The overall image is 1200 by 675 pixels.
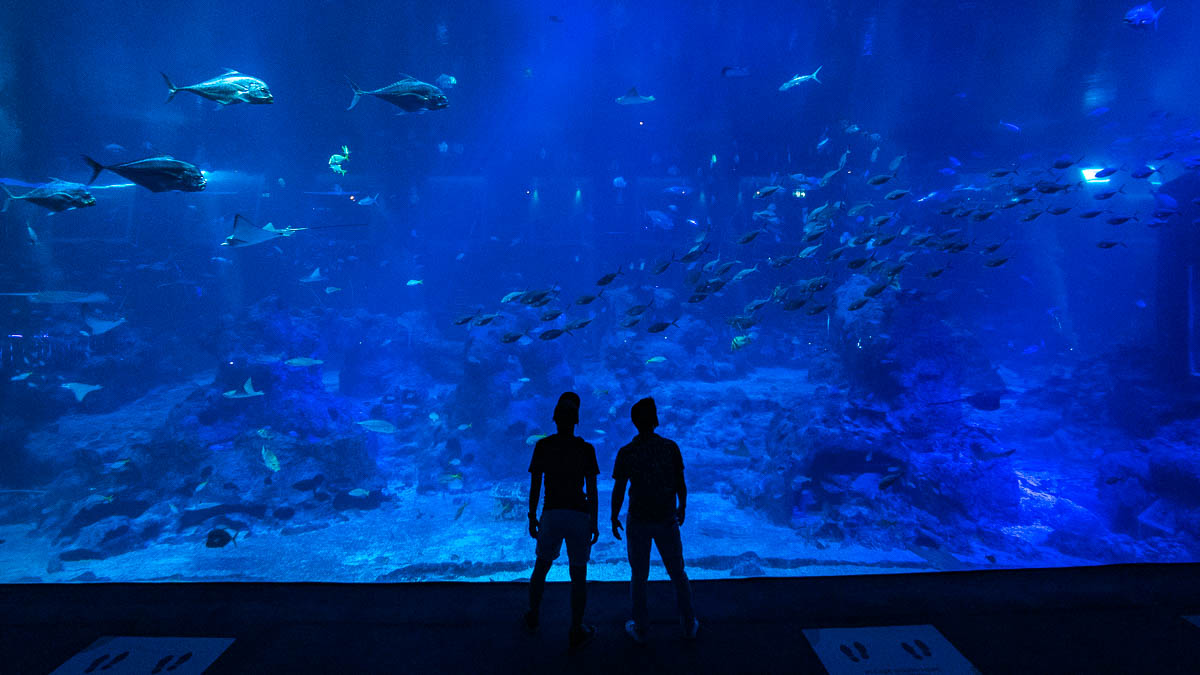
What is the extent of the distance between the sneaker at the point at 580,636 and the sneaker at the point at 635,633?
0.23 meters

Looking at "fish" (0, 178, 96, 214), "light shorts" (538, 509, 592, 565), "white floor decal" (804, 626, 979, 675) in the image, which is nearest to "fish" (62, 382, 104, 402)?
"fish" (0, 178, 96, 214)

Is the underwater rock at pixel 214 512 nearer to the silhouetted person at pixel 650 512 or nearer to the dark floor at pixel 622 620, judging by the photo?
the dark floor at pixel 622 620

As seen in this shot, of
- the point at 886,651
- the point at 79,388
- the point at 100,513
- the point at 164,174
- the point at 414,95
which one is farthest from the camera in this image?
the point at 79,388

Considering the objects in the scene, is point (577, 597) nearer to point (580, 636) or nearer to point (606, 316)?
point (580, 636)

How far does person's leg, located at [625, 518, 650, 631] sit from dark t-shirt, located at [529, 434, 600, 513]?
13.8 inches

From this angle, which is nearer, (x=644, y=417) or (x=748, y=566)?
(x=644, y=417)

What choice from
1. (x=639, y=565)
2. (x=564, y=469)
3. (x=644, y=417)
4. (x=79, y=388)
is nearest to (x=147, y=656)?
(x=564, y=469)

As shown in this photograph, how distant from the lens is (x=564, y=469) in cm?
323

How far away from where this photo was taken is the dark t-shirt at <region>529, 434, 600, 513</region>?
10.6ft

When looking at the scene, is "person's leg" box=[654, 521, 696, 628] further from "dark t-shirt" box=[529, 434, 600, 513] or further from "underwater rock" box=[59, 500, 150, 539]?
"underwater rock" box=[59, 500, 150, 539]

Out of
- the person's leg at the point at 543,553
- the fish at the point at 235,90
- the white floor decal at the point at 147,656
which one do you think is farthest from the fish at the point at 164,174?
the person's leg at the point at 543,553

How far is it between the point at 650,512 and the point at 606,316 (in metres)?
23.0

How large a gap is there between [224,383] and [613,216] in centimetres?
2650

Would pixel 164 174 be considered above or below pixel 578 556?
above
